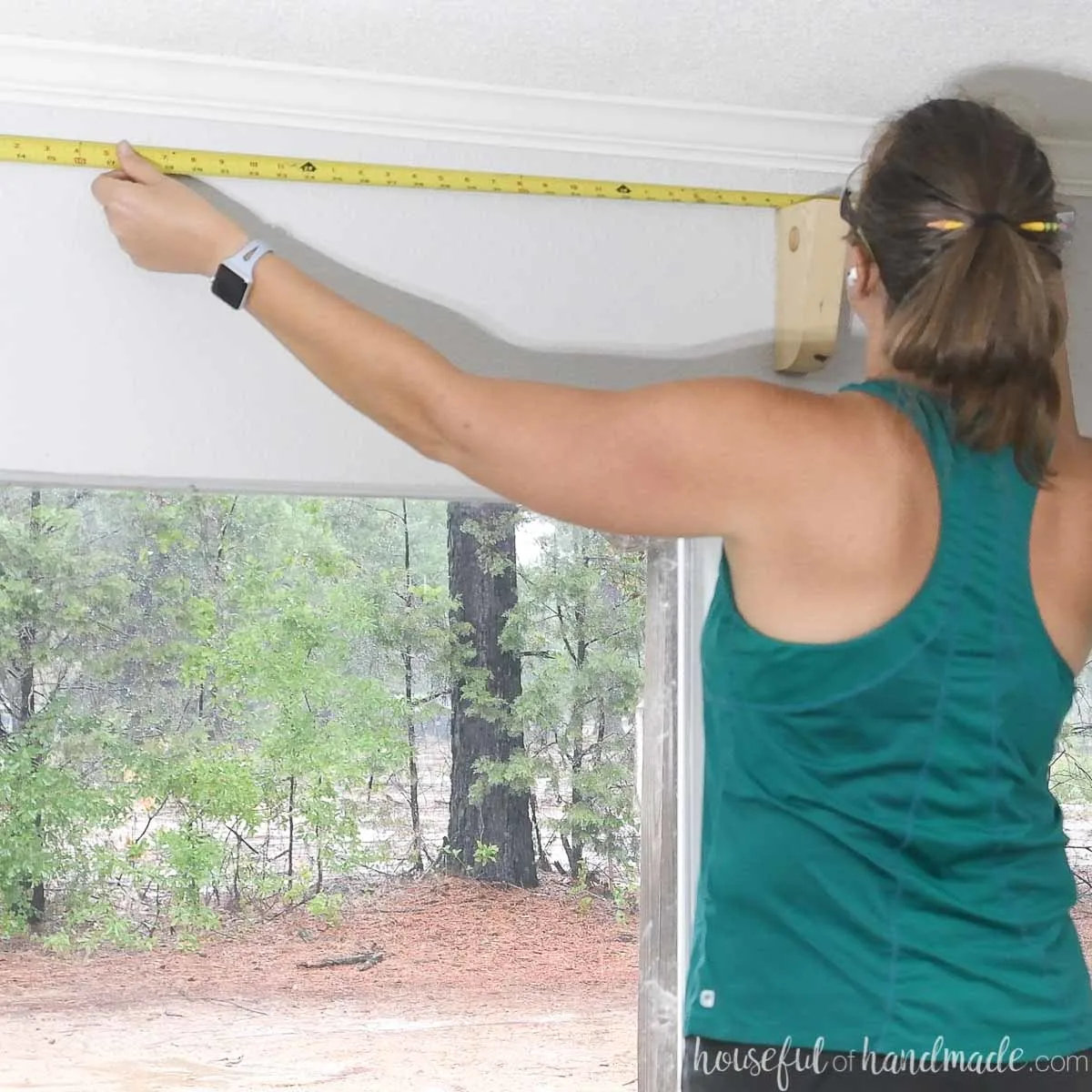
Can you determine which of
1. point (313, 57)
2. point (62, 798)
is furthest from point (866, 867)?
point (62, 798)

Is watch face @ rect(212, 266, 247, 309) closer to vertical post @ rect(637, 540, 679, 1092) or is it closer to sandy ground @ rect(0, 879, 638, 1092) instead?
vertical post @ rect(637, 540, 679, 1092)

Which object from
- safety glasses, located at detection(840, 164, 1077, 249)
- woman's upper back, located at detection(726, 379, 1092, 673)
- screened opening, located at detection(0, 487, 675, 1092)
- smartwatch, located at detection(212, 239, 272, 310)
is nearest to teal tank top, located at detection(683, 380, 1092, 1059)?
woman's upper back, located at detection(726, 379, 1092, 673)

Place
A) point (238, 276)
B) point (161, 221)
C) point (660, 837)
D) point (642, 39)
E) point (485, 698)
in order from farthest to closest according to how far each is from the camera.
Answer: point (485, 698) < point (660, 837) < point (642, 39) < point (161, 221) < point (238, 276)

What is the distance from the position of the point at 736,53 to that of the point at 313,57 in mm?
477

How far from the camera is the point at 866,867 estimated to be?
96 cm

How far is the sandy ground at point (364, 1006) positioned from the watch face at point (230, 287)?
1106 mm

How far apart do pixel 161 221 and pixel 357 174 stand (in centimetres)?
31

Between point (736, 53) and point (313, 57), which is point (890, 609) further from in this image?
point (313, 57)

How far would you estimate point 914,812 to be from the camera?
0.95 meters

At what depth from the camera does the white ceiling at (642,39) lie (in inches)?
54.7

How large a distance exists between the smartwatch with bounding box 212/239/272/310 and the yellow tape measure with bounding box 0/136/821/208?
1.33 feet

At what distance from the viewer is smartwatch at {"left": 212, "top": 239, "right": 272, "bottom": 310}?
115 centimetres

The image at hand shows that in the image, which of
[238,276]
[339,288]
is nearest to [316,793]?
[339,288]

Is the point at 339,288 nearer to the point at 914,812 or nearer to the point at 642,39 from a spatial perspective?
the point at 642,39
